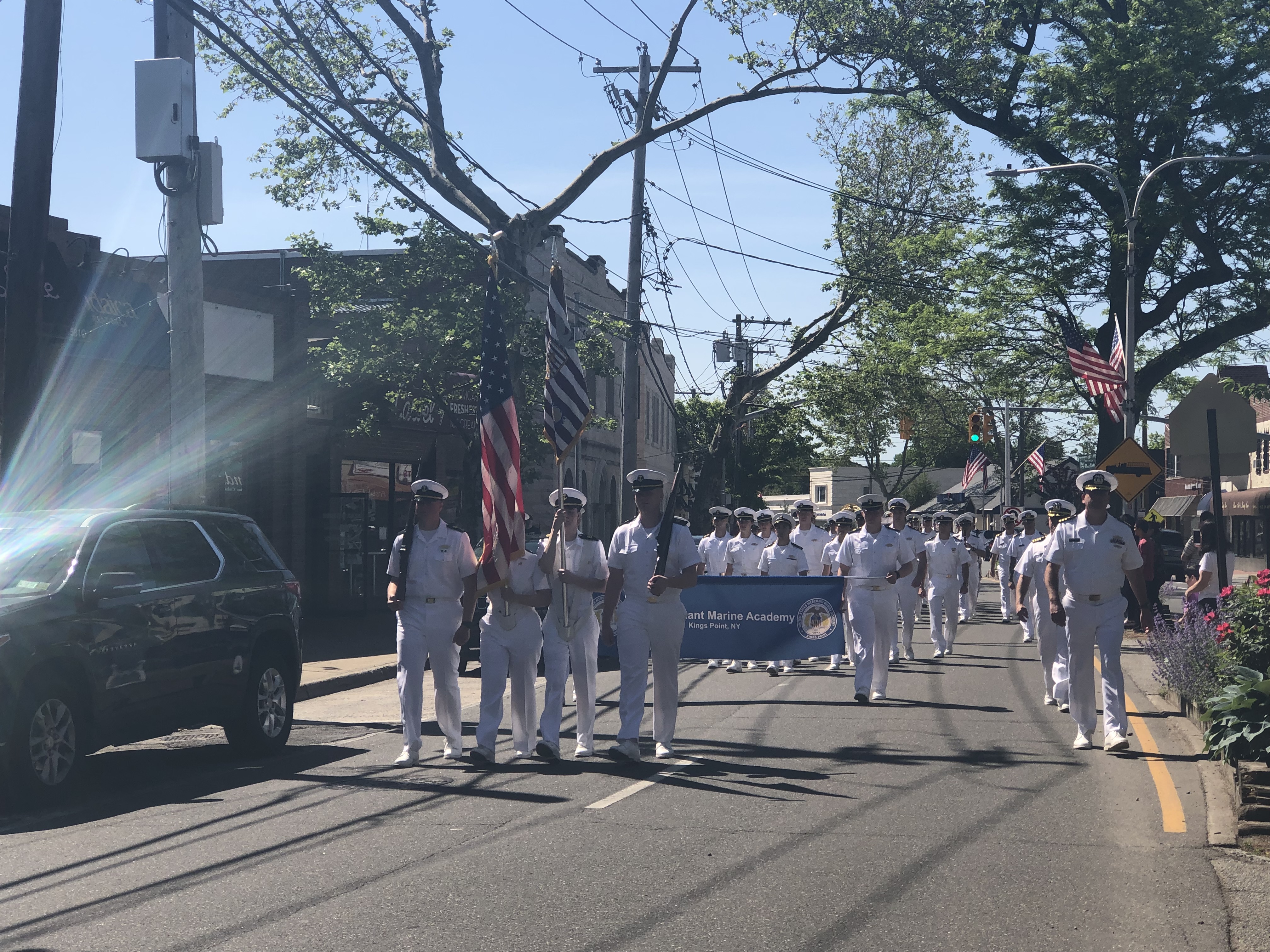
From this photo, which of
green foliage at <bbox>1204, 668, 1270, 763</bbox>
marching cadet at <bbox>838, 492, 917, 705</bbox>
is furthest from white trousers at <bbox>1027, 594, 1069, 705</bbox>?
green foliage at <bbox>1204, 668, 1270, 763</bbox>

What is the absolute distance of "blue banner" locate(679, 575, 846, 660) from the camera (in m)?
14.4

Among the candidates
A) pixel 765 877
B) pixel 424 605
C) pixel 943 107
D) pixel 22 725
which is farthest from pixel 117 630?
pixel 943 107

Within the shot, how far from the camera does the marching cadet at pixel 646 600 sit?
9727 mm

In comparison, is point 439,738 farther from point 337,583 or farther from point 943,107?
point 943,107

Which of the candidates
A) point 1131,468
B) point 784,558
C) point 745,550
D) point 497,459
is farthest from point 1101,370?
point 497,459

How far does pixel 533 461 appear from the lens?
2495 cm

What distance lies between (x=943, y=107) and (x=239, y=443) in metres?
14.1

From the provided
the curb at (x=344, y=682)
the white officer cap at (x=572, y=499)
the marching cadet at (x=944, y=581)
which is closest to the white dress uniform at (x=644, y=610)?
the white officer cap at (x=572, y=499)

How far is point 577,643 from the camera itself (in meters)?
10.1

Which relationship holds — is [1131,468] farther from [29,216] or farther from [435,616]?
A: [29,216]

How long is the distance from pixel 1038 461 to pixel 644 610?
1414 inches

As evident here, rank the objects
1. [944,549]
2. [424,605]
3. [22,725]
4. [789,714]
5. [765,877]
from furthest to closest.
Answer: [944,549]
[789,714]
[424,605]
[22,725]
[765,877]

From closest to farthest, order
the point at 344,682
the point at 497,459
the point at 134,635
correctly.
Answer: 1. the point at 134,635
2. the point at 497,459
3. the point at 344,682

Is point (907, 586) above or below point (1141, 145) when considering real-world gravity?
below
